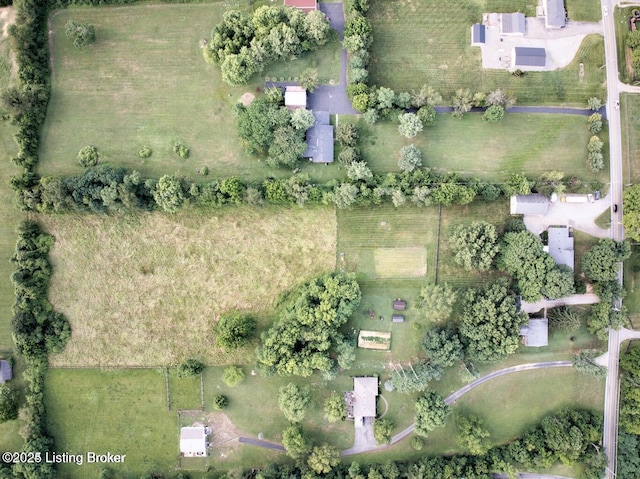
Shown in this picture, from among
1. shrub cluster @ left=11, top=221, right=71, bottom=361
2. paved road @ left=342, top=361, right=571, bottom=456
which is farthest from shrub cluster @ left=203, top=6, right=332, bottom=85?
paved road @ left=342, top=361, right=571, bottom=456

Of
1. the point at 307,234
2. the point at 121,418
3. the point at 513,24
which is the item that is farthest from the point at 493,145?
the point at 121,418

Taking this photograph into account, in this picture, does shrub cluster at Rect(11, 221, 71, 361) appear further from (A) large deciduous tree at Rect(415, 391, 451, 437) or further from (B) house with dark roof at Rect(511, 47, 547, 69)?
(B) house with dark roof at Rect(511, 47, 547, 69)

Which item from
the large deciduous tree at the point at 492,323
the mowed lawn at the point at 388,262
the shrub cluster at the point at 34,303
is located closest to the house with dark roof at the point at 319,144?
the mowed lawn at the point at 388,262

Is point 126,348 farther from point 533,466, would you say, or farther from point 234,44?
point 533,466

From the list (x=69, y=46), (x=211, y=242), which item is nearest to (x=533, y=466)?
(x=211, y=242)

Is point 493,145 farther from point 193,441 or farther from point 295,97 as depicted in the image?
point 193,441

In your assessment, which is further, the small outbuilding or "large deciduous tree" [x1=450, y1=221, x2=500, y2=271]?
the small outbuilding
